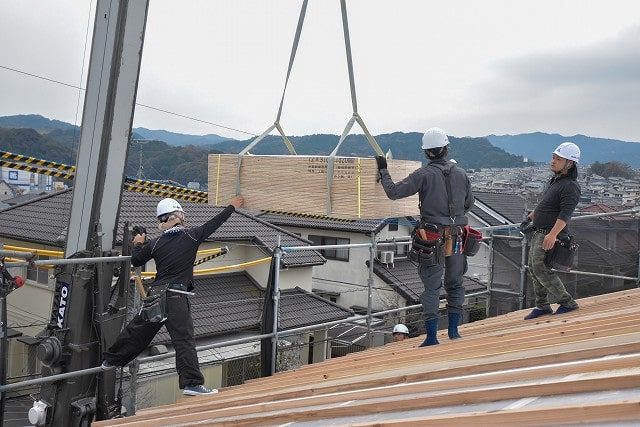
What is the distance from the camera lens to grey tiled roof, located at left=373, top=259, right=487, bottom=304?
20891mm

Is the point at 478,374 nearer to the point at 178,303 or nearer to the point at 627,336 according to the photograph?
the point at 627,336

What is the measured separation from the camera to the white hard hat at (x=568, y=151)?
16.3 ft

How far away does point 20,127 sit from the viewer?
7.83m

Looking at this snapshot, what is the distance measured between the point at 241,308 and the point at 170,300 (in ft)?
32.0

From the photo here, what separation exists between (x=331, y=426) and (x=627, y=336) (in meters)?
1.65

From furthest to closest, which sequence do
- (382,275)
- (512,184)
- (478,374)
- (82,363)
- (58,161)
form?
(512,184) → (382,275) → (58,161) → (82,363) → (478,374)

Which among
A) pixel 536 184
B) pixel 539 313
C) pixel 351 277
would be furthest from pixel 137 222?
pixel 536 184

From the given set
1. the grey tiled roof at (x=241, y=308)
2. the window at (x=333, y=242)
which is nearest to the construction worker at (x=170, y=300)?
the grey tiled roof at (x=241, y=308)

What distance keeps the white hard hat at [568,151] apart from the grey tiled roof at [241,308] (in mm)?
8182

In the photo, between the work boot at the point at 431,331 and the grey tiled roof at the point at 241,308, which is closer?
the work boot at the point at 431,331

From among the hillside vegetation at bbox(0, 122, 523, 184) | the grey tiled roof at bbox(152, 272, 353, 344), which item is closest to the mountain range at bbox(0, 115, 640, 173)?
the hillside vegetation at bbox(0, 122, 523, 184)

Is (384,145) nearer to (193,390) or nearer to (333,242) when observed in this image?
(193,390)

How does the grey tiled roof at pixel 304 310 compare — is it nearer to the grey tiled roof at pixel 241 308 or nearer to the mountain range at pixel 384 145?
the grey tiled roof at pixel 241 308

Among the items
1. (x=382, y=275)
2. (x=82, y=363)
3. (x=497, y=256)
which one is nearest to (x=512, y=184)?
(x=382, y=275)
